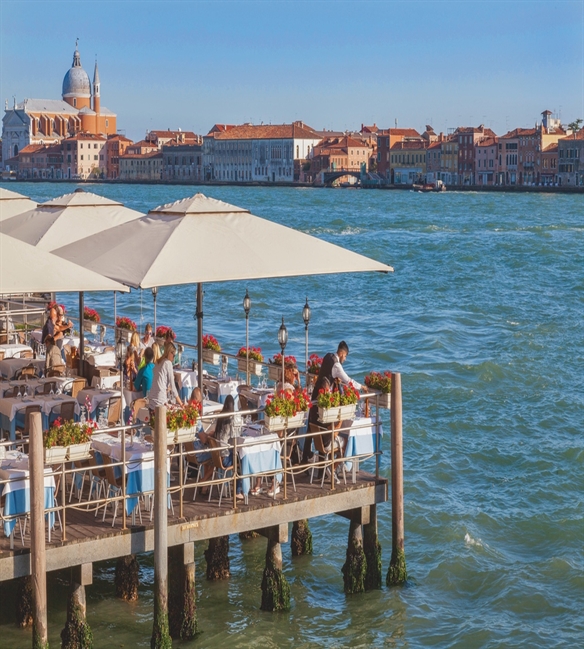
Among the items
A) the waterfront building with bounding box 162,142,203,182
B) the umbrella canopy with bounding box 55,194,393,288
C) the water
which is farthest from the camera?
the waterfront building with bounding box 162,142,203,182

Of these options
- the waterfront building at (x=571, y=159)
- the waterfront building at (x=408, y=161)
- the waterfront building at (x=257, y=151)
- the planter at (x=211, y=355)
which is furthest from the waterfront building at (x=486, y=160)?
the planter at (x=211, y=355)

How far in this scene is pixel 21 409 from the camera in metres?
9.61

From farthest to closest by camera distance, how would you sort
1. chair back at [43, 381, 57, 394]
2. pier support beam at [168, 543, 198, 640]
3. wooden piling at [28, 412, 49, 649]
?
chair back at [43, 381, 57, 394]
pier support beam at [168, 543, 198, 640]
wooden piling at [28, 412, 49, 649]

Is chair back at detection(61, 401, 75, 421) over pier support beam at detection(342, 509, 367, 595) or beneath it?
over

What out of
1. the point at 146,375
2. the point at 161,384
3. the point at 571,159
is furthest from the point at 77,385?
the point at 571,159

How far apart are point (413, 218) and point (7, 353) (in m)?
63.1

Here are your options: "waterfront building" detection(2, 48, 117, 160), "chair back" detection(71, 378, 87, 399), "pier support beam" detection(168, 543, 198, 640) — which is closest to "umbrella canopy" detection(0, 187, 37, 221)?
"chair back" detection(71, 378, 87, 399)

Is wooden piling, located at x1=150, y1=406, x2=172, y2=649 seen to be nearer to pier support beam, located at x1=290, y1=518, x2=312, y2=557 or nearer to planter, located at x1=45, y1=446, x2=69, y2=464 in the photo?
planter, located at x1=45, y1=446, x2=69, y2=464

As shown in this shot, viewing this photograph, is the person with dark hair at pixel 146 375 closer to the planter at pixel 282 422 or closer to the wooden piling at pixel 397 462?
the planter at pixel 282 422

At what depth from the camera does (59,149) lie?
176 meters

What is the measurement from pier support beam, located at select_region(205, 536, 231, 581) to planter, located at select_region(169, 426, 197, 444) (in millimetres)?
1731

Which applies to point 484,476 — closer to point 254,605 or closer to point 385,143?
point 254,605

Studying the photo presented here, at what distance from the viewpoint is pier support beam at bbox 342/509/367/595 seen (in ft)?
30.2

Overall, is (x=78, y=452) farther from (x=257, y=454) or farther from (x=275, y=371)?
(x=275, y=371)
